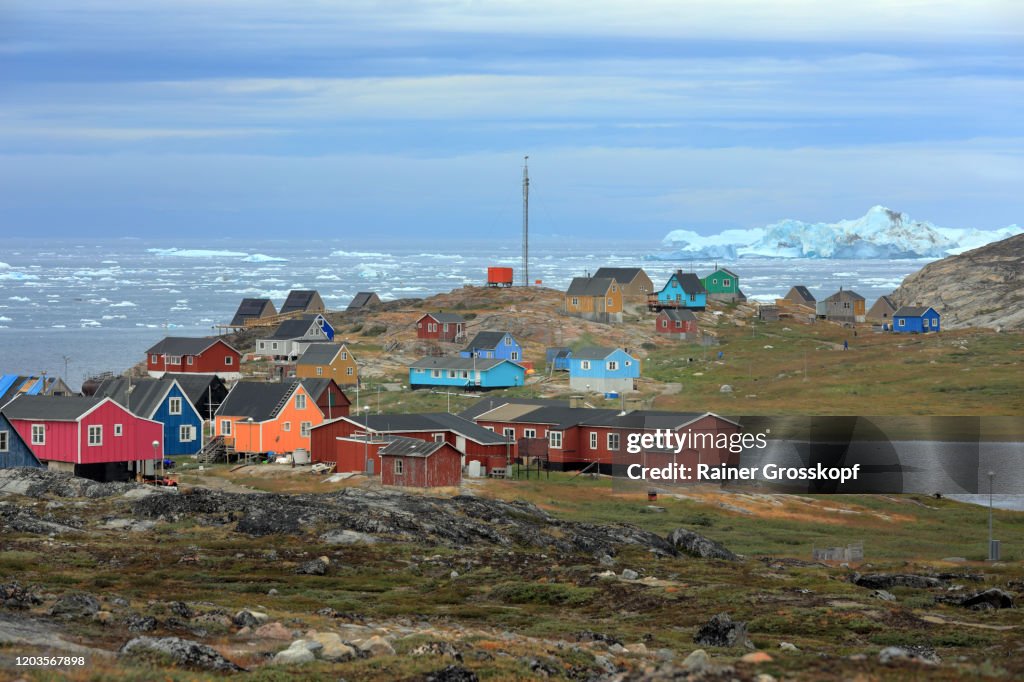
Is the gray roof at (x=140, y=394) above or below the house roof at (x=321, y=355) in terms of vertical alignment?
below

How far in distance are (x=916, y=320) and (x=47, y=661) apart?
393 ft

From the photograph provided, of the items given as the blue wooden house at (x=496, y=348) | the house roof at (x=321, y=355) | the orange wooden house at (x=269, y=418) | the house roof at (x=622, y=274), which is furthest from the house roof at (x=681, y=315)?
the orange wooden house at (x=269, y=418)

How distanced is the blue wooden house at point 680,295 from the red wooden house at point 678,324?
10720 mm

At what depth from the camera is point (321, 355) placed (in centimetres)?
9544

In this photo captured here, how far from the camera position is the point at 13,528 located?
135 ft

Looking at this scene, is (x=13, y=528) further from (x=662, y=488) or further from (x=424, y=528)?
(x=662, y=488)

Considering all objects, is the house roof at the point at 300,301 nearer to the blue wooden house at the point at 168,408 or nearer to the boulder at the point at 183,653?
the blue wooden house at the point at 168,408

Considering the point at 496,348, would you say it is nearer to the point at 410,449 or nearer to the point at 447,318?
the point at 447,318

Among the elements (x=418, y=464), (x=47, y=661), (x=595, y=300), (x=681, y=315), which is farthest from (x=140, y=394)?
(x=595, y=300)

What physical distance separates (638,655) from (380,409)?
60.7m

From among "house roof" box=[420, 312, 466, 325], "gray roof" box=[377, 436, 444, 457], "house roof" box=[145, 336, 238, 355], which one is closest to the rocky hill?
"house roof" box=[420, 312, 466, 325]

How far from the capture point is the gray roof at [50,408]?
57031 millimetres

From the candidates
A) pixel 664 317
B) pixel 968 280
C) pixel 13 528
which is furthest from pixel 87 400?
pixel 968 280

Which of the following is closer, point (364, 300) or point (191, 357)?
point (191, 357)
